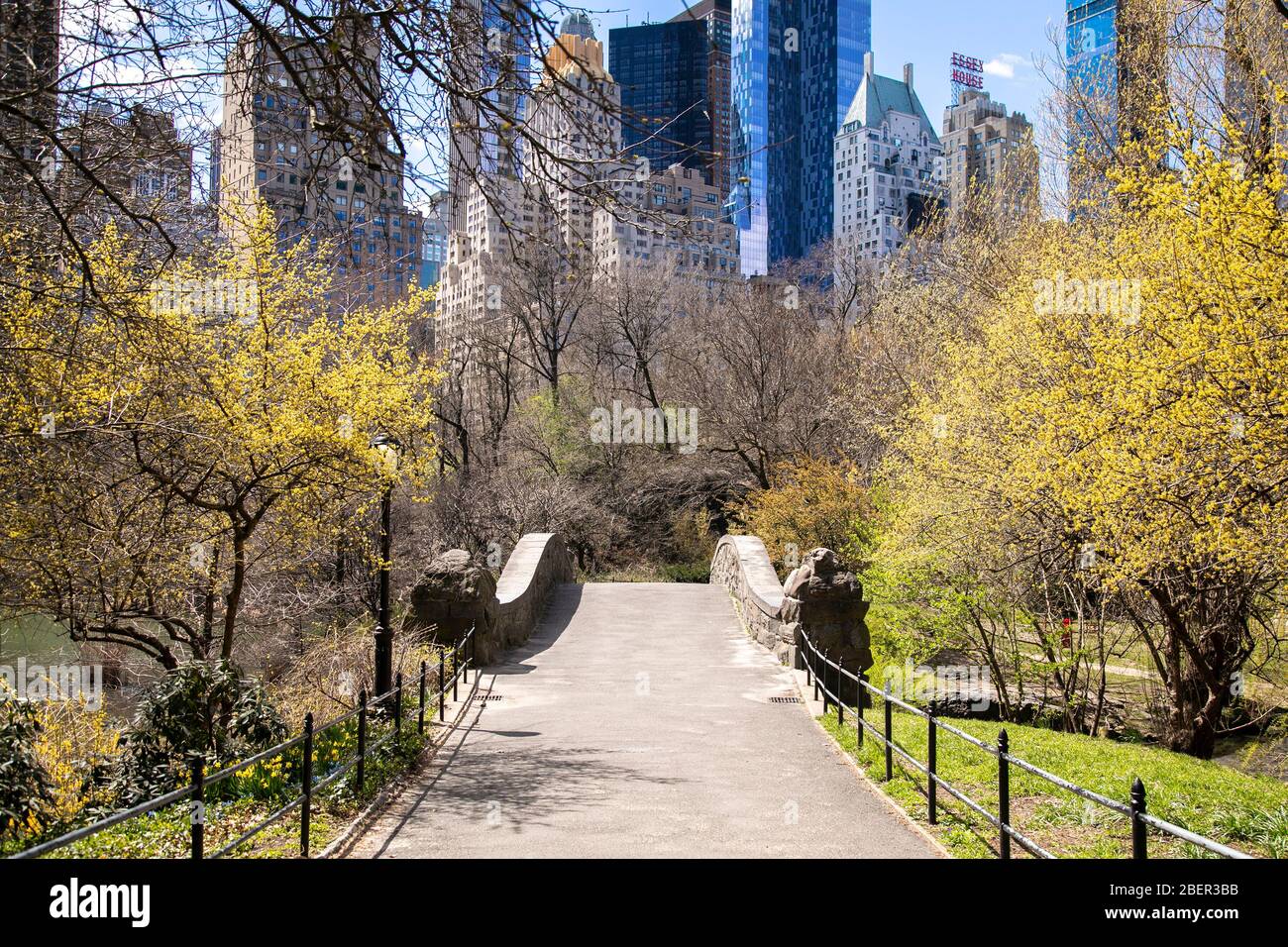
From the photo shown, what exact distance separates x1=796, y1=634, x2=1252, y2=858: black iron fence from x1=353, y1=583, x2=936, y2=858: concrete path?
0.41 metres

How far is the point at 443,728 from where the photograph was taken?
1152cm

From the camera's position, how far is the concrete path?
7.16m

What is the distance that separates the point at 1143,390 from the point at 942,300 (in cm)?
1657

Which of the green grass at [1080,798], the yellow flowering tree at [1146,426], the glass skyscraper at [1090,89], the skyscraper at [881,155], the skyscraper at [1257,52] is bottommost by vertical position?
the green grass at [1080,798]

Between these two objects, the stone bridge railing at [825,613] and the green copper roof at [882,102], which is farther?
the green copper roof at [882,102]

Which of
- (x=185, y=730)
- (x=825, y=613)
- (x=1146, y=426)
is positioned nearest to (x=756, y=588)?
(x=825, y=613)

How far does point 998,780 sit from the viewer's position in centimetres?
842

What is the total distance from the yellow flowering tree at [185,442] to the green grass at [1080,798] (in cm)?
673

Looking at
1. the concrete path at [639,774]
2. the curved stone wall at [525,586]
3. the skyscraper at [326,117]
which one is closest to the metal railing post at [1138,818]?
the concrete path at [639,774]

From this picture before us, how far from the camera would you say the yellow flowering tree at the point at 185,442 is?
36.9ft

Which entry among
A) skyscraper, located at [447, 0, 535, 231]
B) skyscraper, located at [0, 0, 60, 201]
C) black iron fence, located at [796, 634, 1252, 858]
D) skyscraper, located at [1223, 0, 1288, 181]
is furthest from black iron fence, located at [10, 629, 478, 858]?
skyscraper, located at [1223, 0, 1288, 181]

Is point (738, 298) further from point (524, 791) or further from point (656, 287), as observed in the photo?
point (524, 791)

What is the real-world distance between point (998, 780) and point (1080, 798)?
2.62 ft

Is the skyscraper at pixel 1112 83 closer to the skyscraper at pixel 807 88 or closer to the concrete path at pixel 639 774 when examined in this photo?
the concrete path at pixel 639 774
